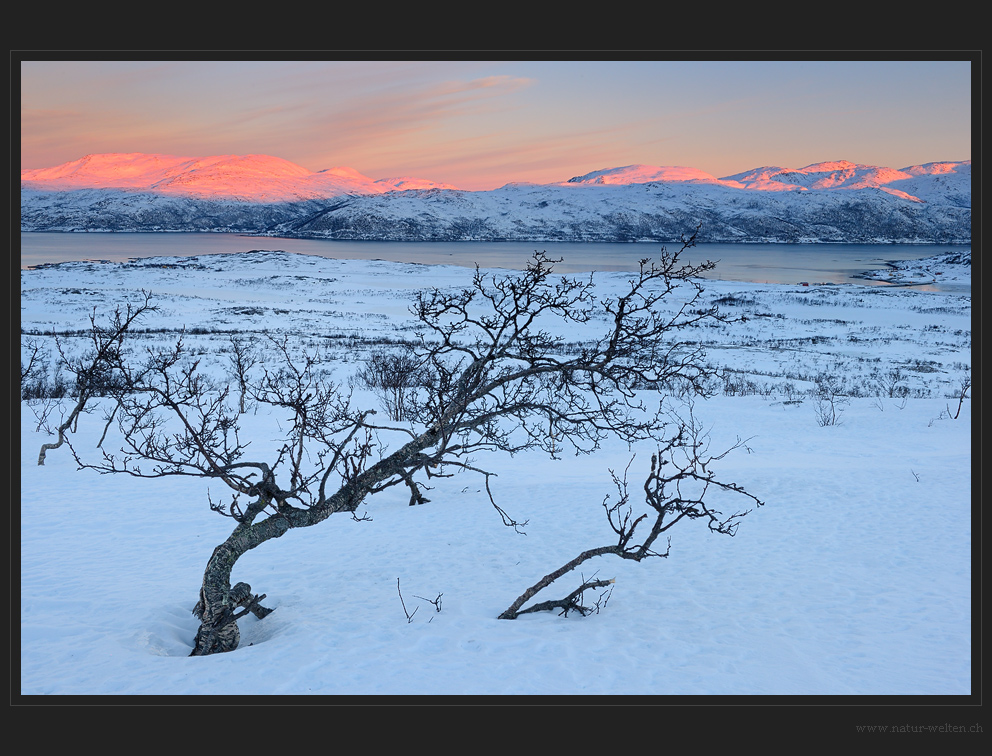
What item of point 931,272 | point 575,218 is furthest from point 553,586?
point 575,218

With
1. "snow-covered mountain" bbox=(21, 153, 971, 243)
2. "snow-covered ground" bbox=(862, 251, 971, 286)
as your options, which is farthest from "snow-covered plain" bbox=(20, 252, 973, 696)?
"snow-covered mountain" bbox=(21, 153, 971, 243)

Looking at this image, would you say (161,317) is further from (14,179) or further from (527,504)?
(14,179)

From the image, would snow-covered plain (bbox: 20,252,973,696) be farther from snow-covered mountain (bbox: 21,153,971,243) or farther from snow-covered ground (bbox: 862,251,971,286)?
snow-covered mountain (bbox: 21,153,971,243)

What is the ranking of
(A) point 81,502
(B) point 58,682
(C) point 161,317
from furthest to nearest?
(C) point 161,317 < (A) point 81,502 < (B) point 58,682

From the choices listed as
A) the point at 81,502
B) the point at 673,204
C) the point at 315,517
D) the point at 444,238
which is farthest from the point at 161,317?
the point at 673,204

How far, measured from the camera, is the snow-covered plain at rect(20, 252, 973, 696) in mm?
5367

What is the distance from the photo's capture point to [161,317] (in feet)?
127

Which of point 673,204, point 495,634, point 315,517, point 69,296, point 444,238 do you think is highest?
point 673,204

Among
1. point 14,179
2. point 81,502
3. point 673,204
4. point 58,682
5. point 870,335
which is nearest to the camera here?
point 14,179

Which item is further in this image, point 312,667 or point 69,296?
point 69,296

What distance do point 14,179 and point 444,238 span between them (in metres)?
156

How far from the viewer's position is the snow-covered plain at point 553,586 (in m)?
5.37

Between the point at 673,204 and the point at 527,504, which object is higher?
the point at 673,204

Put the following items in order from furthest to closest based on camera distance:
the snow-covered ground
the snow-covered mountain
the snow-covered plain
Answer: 1. the snow-covered mountain
2. the snow-covered ground
3. the snow-covered plain
